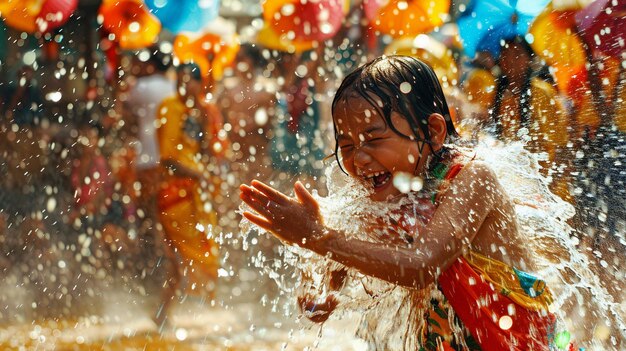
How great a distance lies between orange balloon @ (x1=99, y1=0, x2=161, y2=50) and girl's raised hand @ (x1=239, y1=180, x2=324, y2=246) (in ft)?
12.5

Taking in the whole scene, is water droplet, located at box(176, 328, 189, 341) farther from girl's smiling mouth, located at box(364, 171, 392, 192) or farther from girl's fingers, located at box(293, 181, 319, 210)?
girl's fingers, located at box(293, 181, 319, 210)

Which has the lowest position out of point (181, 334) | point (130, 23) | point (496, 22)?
point (181, 334)

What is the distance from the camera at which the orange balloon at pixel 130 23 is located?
512 centimetres

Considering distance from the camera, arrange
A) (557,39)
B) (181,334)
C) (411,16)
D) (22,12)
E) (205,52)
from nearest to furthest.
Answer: (557,39)
(181,334)
(411,16)
(205,52)
(22,12)

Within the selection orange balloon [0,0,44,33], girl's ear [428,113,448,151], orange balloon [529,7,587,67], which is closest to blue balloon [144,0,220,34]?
orange balloon [0,0,44,33]

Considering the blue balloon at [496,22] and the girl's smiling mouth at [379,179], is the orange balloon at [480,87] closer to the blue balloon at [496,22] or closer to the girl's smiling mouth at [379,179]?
the blue balloon at [496,22]

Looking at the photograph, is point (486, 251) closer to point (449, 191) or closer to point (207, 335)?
point (449, 191)

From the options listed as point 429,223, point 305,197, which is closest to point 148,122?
point 305,197

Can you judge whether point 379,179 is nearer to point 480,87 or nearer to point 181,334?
point 480,87

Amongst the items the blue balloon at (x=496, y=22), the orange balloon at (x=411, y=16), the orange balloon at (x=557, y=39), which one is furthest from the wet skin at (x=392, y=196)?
the orange balloon at (x=411, y=16)

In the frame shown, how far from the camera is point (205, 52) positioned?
5.39 m

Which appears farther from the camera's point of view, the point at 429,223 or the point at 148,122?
the point at 148,122

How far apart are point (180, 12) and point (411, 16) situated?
5.78 ft

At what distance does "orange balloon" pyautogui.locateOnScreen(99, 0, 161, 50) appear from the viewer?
5121 millimetres
